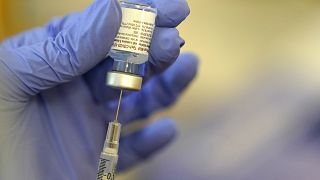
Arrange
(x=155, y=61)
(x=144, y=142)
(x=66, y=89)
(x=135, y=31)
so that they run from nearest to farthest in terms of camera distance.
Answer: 1. (x=135, y=31)
2. (x=155, y=61)
3. (x=66, y=89)
4. (x=144, y=142)

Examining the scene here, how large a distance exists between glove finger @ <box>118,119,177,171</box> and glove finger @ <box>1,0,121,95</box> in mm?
364

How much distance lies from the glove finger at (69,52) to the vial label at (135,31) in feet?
0.04

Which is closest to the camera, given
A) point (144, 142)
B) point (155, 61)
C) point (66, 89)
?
point (155, 61)

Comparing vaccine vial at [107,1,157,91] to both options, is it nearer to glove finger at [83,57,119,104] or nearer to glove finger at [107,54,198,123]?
glove finger at [83,57,119,104]

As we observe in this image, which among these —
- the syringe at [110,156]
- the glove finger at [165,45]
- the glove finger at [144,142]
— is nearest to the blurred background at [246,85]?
the glove finger at [144,142]

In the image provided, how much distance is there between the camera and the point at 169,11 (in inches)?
34.6

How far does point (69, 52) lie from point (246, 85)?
565mm

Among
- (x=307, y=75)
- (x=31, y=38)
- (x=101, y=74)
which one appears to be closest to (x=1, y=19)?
(x=31, y=38)

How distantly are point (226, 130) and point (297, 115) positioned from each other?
0.18 meters

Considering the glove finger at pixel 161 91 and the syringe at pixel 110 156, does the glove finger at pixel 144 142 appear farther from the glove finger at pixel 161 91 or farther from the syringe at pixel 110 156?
the syringe at pixel 110 156

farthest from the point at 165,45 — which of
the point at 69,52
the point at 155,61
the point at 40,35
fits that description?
the point at 40,35

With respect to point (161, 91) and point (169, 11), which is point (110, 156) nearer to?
point (169, 11)

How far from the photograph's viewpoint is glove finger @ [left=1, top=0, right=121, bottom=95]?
32.7 inches

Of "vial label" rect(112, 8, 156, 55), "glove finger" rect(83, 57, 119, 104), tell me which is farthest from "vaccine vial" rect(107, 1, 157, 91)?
"glove finger" rect(83, 57, 119, 104)
